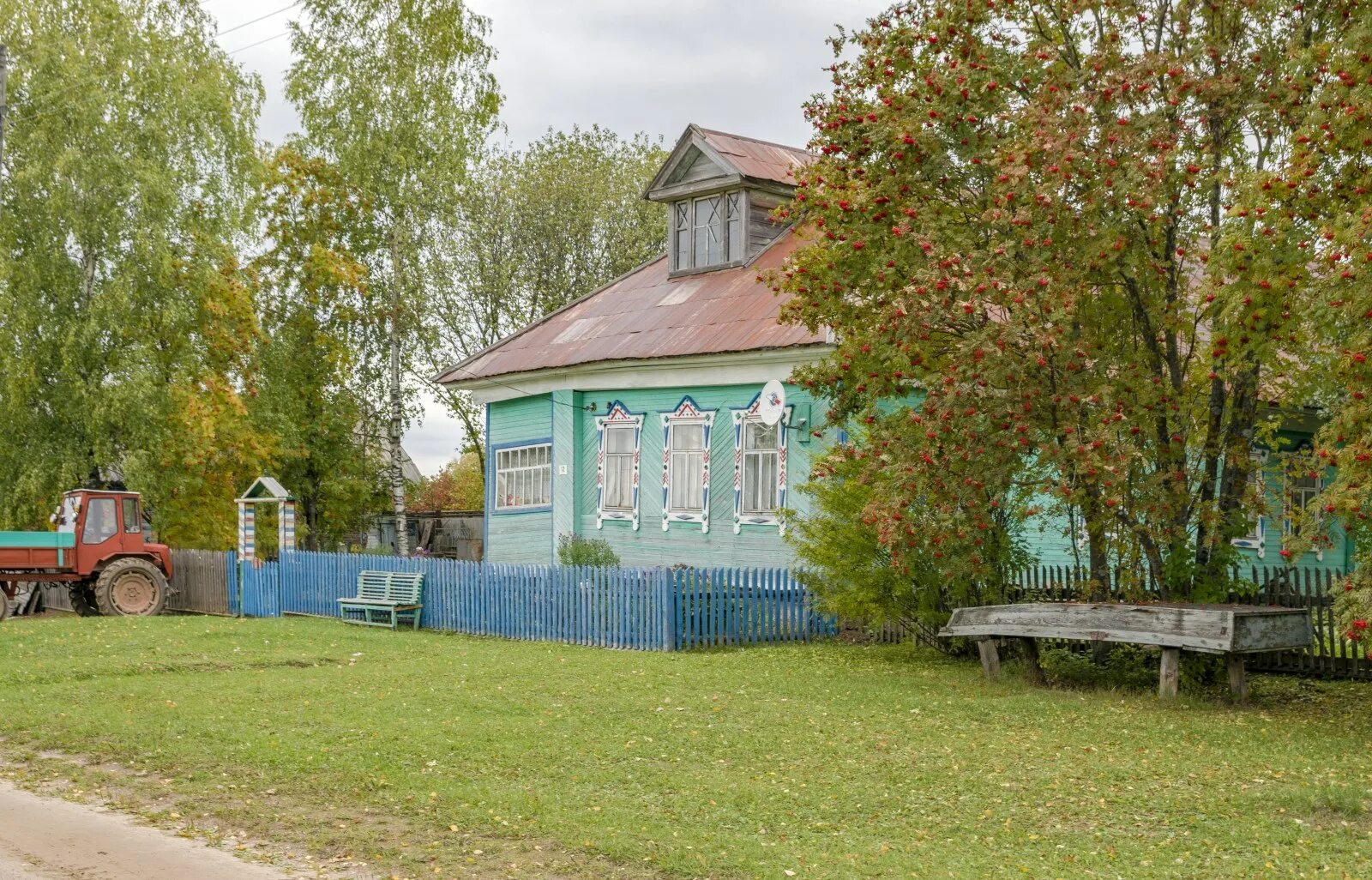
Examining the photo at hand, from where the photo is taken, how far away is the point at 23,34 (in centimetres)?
2848

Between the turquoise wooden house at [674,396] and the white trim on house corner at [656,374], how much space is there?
1.3 inches

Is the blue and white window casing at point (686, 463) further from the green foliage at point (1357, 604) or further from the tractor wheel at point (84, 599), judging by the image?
the green foliage at point (1357, 604)

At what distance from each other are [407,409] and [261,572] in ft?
50.8

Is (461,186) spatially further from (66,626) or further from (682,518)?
(66,626)

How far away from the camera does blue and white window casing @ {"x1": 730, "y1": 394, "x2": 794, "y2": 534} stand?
22.5m

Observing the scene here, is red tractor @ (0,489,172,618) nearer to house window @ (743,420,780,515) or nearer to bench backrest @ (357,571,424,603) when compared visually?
bench backrest @ (357,571,424,603)

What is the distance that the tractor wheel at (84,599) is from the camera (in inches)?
955

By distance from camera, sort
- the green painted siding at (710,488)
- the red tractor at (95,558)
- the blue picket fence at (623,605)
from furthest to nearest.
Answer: the red tractor at (95,558), the green painted siding at (710,488), the blue picket fence at (623,605)

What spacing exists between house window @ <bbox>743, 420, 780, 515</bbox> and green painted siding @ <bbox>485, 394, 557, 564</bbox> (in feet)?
16.0

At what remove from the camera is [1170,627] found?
1262 cm

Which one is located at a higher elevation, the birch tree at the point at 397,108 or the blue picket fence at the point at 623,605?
the birch tree at the point at 397,108

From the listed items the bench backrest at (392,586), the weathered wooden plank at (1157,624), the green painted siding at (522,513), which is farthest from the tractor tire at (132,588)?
the weathered wooden plank at (1157,624)

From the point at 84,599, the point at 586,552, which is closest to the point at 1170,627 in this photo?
the point at 586,552

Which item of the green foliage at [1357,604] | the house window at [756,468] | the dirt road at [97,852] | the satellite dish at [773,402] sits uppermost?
the satellite dish at [773,402]
